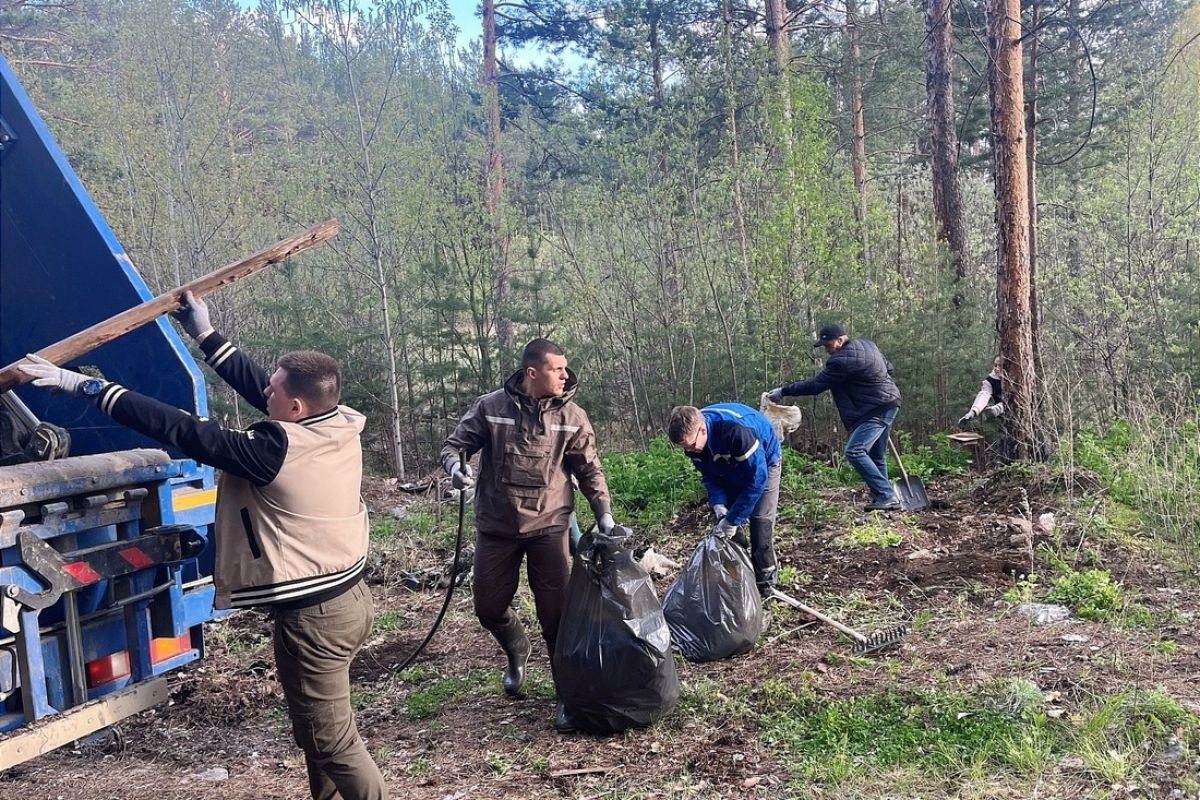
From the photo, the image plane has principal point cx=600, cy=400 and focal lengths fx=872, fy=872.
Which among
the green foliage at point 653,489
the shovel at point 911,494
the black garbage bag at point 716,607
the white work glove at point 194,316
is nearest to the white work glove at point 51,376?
the white work glove at point 194,316

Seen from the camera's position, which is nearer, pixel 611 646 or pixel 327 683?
pixel 327 683

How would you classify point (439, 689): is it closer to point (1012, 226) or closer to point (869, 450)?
point (869, 450)

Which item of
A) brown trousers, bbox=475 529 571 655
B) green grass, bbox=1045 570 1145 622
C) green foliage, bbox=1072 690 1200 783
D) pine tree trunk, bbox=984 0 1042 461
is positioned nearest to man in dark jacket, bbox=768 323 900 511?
pine tree trunk, bbox=984 0 1042 461

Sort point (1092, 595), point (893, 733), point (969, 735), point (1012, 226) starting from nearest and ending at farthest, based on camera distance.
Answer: point (969, 735) < point (893, 733) < point (1092, 595) < point (1012, 226)

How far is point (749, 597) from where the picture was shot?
4.69m

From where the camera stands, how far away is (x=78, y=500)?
2.72 metres

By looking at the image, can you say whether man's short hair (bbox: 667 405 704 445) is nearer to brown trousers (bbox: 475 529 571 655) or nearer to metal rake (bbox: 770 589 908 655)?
brown trousers (bbox: 475 529 571 655)

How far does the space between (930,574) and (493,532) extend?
3.27m

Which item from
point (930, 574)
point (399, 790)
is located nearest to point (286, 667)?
point (399, 790)

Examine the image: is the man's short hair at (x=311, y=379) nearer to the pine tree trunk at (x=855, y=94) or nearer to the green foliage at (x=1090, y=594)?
the green foliage at (x=1090, y=594)

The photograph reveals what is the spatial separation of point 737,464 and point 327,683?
2.75 m

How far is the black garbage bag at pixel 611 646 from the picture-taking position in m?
3.75

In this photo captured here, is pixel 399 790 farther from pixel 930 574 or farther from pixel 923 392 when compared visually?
pixel 923 392

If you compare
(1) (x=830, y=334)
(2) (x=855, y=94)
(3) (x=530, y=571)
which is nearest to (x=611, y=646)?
(3) (x=530, y=571)
